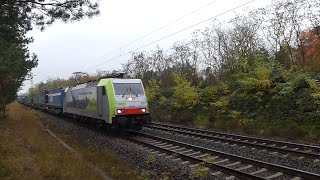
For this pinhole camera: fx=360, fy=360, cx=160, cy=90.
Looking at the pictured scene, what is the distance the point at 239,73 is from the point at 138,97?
20.4 ft

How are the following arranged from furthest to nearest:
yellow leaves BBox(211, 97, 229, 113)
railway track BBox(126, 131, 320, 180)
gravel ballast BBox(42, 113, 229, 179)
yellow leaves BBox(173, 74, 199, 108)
Result: yellow leaves BBox(173, 74, 199, 108), yellow leaves BBox(211, 97, 229, 113), gravel ballast BBox(42, 113, 229, 179), railway track BBox(126, 131, 320, 180)

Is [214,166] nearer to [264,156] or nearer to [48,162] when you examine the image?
[264,156]

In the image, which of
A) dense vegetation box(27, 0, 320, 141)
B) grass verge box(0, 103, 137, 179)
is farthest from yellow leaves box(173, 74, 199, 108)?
grass verge box(0, 103, 137, 179)

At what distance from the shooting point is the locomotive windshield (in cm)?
1804

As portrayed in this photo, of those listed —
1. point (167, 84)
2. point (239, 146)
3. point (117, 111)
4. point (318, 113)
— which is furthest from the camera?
point (167, 84)

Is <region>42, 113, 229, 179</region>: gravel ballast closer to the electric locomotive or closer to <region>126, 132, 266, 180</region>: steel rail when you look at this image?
<region>126, 132, 266, 180</region>: steel rail

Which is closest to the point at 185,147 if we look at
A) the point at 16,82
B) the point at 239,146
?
the point at 239,146

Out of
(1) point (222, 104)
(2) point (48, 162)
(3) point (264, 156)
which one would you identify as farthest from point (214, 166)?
(1) point (222, 104)

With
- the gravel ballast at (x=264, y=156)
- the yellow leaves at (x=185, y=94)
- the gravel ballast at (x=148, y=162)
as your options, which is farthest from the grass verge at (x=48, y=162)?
the yellow leaves at (x=185, y=94)

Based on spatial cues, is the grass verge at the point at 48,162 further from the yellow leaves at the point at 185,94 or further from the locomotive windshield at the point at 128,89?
the yellow leaves at the point at 185,94

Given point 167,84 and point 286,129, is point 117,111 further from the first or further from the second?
point 167,84

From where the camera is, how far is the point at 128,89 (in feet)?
60.5

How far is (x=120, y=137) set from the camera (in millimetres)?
17953

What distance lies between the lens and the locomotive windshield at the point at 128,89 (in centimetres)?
1804
